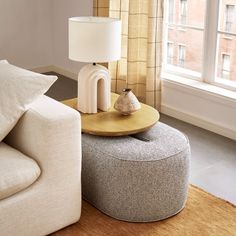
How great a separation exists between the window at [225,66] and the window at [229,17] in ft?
0.68

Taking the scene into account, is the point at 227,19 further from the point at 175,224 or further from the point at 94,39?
the point at 175,224

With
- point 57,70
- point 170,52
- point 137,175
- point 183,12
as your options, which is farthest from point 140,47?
point 137,175

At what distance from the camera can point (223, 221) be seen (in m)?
2.51

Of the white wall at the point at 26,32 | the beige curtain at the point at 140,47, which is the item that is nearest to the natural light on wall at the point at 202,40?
the beige curtain at the point at 140,47

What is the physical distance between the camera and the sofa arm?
87.3 inches

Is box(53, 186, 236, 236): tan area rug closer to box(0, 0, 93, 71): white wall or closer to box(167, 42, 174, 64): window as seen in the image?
box(167, 42, 174, 64): window

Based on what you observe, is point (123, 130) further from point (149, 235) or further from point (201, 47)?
point (201, 47)

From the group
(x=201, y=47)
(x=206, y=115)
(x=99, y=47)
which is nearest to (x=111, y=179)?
(x=99, y=47)

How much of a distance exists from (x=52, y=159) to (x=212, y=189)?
1.08 meters

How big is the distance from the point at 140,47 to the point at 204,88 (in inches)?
24.5

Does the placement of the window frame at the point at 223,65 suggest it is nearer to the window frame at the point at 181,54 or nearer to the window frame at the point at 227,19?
the window frame at the point at 227,19

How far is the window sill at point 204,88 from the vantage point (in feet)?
11.7

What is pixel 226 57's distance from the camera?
3664 millimetres

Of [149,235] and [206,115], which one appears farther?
[206,115]
